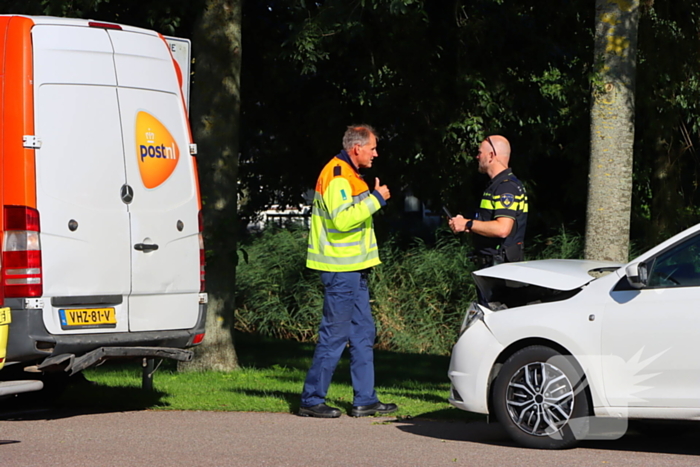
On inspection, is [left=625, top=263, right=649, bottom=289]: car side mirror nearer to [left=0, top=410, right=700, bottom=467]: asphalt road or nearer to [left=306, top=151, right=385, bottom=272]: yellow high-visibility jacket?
[left=0, top=410, right=700, bottom=467]: asphalt road

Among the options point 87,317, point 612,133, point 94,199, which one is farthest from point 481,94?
point 87,317

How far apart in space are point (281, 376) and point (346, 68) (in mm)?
7396

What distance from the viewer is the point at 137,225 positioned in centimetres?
850

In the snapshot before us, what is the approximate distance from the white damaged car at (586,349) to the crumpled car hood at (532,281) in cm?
1

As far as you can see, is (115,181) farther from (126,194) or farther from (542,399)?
(542,399)

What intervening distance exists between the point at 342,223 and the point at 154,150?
5.22 ft

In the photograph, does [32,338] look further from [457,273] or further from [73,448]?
[457,273]

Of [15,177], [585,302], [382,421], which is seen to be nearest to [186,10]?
[15,177]

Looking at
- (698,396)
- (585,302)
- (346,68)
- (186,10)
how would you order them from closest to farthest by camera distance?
1. (698,396)
2. (585,302)
3. (186,10)
4. (346,68)

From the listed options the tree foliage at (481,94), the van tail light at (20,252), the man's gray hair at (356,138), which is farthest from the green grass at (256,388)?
the tree foliage at (481,94)

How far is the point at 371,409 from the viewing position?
28.4 feet

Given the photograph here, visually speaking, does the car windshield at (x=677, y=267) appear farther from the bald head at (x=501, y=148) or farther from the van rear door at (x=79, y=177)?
the van rear door at (x=79, y=177)

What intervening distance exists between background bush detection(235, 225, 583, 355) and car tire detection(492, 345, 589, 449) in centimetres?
709

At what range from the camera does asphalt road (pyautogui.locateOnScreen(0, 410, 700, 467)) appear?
6.79m
